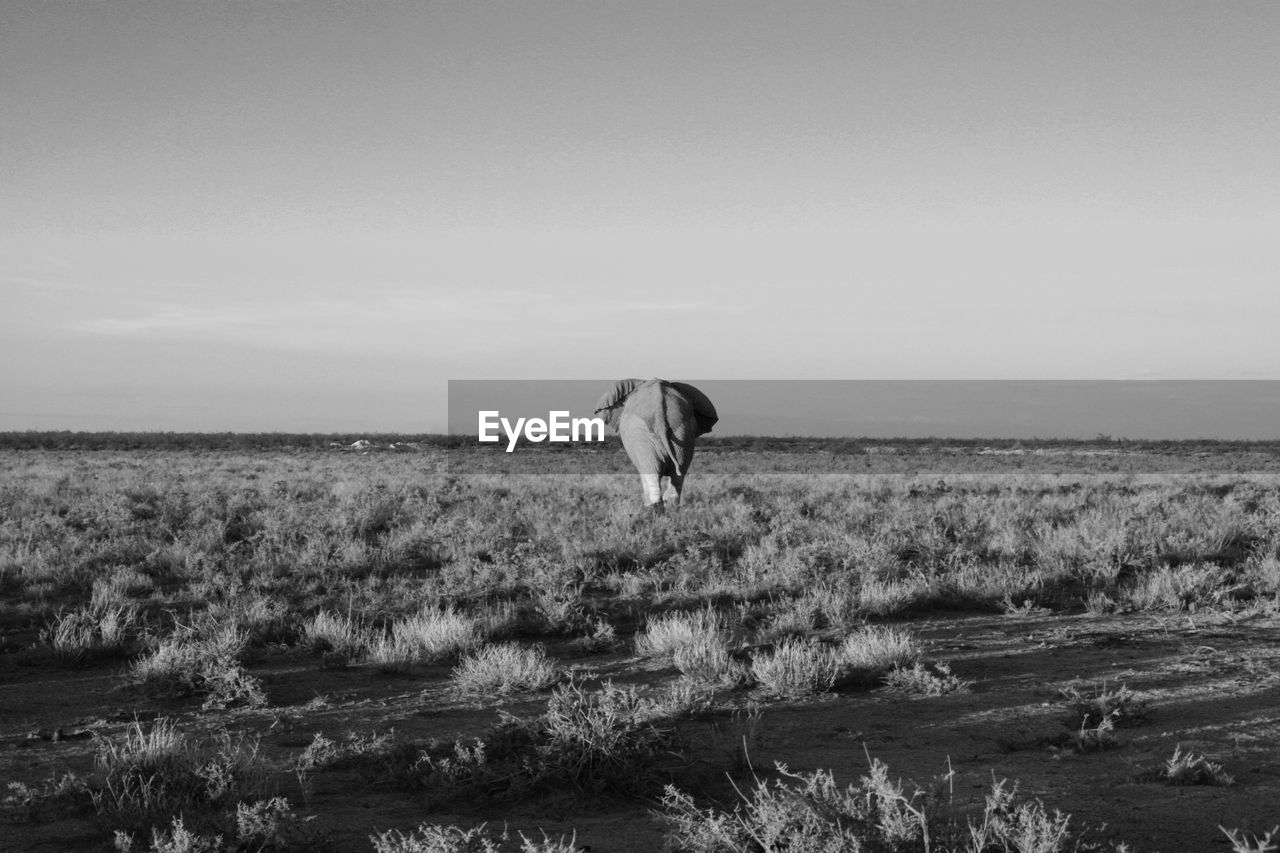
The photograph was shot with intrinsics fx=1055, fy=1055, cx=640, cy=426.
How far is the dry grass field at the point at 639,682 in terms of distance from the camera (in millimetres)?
4246

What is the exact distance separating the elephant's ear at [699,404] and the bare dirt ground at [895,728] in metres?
9.20

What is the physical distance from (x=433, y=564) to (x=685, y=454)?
553 cm

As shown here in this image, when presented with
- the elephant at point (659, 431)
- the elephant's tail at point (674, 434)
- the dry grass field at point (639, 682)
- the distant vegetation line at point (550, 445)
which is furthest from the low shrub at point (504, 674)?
the distant vegetation line at point (550, 445)

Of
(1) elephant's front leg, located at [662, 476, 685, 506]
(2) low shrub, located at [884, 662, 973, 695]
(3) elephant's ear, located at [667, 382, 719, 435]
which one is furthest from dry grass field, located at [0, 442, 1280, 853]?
(3) elephant's ear, located at [667, 382, 719, 435]

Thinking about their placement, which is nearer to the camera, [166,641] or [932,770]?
[932,770]

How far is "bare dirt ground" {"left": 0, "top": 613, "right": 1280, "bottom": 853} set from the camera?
171 inches

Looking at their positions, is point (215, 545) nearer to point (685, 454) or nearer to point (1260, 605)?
point (685, 454)

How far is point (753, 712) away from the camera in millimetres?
6070

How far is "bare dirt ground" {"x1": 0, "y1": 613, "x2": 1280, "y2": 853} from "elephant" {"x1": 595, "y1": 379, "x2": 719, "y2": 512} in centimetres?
804

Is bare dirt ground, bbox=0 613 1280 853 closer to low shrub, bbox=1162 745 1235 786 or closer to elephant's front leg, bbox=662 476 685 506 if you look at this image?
low shrub, bbox=1162 745 1235 786

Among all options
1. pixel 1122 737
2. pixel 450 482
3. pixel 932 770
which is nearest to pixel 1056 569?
pixel 1122 737

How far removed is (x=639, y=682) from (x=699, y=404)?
10760mm

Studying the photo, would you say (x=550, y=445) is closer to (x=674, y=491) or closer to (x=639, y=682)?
(x=674, y=491)

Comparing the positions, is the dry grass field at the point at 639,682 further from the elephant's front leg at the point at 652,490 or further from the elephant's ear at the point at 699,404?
the elephant's ear at the point at 699,404
